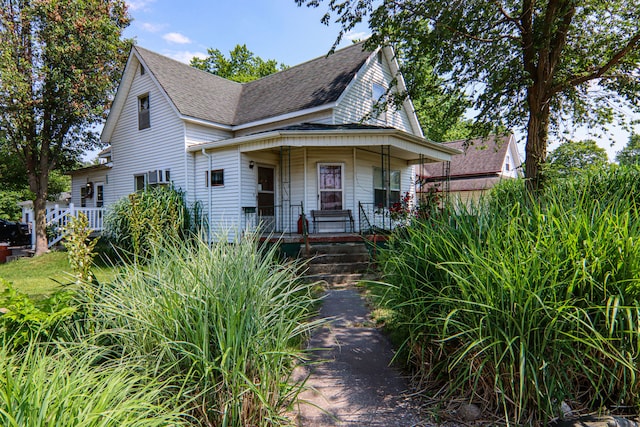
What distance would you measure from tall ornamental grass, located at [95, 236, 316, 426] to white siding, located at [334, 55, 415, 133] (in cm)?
965

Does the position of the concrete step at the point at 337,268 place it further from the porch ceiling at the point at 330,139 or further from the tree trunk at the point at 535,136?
the tree trunk at the point at 535,136

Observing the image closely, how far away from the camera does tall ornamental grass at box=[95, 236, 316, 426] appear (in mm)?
2123

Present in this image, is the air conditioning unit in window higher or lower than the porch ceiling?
lower

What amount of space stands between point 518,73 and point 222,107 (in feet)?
36.6

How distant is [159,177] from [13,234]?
1024cm

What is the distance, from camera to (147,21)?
581 inches

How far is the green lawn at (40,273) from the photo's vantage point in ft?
23.7

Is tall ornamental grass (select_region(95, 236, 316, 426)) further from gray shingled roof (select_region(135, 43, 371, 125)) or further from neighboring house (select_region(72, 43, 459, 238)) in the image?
gray shingled roof (select_region(135, 43, 371, 125))

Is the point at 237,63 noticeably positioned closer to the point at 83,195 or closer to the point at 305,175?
the point at 83,195

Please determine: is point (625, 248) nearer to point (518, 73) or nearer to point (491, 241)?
point (491, 241)

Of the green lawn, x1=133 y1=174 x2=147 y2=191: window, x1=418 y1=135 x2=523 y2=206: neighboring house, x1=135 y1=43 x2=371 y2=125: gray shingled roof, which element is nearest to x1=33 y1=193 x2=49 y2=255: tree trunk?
the green lawn

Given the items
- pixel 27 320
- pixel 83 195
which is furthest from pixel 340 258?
pixel 83 195

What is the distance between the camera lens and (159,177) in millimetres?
13164

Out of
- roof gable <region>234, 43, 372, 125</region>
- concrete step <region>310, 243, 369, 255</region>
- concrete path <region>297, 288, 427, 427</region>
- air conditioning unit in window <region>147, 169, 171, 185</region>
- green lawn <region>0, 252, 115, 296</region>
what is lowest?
green lawn <region>0, 252, 115, 296</region>
